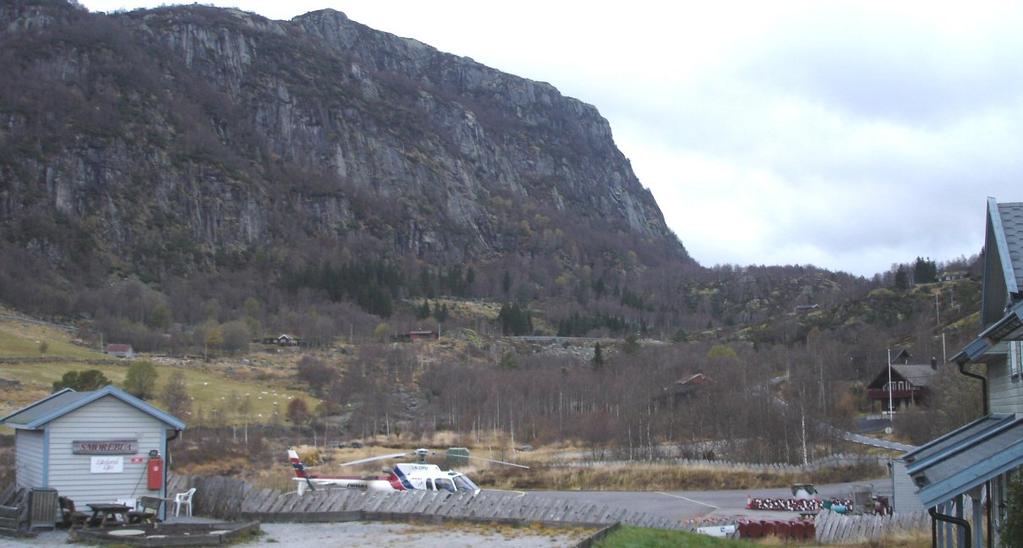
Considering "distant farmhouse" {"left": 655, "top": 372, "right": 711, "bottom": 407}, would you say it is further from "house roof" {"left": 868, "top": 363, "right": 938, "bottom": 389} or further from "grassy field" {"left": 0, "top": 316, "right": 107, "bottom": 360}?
"grassy field" {"left": 0, "top": 316, "right": 107, "bottom": 360}

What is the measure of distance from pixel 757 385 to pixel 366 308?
111538 mm

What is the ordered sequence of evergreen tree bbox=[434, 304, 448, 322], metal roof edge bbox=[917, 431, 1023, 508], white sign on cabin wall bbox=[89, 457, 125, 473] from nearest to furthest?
1. metal roof edge bbox=[917, 431, 1023, 508]
2. white sign on cabin wall bbox=[89, 457, 125, 473]
3. evergreen tree bbox=[434, 304, 448, 322]

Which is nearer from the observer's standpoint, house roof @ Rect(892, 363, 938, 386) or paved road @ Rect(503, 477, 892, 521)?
paved road @ Rect(503, 477, 892, 521)

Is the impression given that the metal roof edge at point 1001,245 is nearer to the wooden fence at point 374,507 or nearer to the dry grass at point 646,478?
the wooden fence at point 374,507

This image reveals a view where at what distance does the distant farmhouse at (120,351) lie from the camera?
113 meters

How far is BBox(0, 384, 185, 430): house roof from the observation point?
2444 cm

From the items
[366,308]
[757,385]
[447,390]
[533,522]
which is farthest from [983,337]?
[366,308]

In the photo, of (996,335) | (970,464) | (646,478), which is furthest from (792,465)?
(970,464)

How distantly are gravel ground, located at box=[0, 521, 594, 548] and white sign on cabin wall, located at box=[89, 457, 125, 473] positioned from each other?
6.54 ft

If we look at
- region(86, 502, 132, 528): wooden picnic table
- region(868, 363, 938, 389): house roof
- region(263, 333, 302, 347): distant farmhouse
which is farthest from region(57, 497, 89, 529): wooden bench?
region(263, 333, 302, 347): distant farmhouse

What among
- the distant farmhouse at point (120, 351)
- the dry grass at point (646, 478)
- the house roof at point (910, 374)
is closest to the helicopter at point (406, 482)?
the dry grass at point (646, 478)

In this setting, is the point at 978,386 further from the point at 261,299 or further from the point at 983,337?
the point at 261,299

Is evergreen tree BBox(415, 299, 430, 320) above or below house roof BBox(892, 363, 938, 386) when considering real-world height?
above

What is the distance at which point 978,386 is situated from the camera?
147ft
